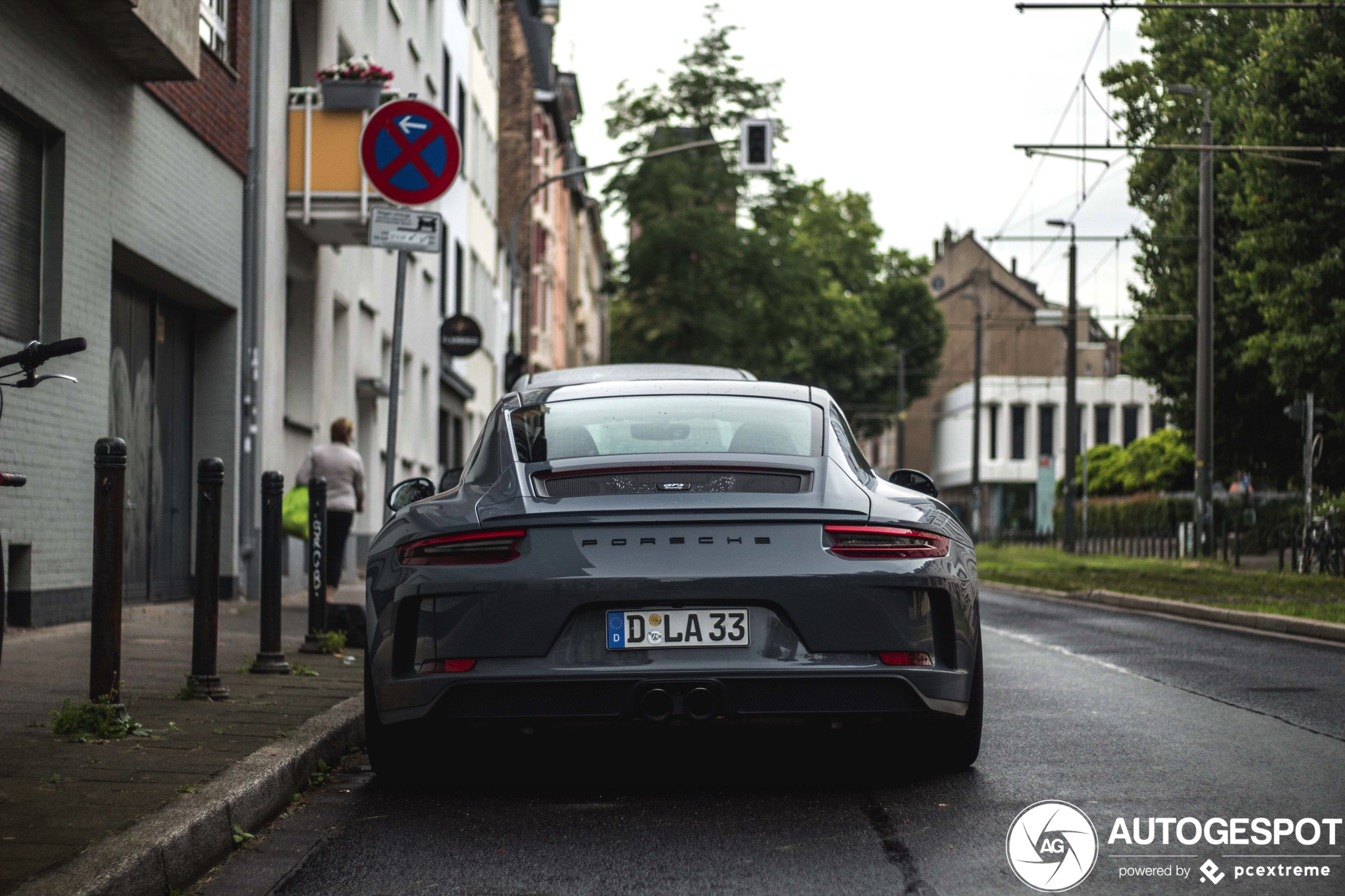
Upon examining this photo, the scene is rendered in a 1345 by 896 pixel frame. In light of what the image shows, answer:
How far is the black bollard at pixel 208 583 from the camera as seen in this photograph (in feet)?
24.4

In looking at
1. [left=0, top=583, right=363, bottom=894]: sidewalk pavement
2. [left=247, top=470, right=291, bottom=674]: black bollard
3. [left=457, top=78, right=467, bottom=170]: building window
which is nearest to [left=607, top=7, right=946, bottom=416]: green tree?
[left=457, top=78, right=467, bottom=170]: building window

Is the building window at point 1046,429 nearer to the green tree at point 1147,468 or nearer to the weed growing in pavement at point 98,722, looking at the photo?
the green tree at point 1147,468

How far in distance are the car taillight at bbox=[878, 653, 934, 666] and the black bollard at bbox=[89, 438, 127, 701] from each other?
2.82m

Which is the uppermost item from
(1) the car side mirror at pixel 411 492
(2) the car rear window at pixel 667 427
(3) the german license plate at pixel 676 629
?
(2) the car rear window at pixel 667 427

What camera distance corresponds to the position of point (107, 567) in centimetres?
629

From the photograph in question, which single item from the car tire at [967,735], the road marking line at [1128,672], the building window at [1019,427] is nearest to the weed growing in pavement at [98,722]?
the car tire at [967,735]

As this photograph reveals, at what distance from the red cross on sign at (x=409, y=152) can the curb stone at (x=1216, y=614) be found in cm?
809

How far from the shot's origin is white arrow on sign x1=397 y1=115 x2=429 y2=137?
33.1 ft

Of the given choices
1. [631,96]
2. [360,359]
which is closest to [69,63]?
[360,359]

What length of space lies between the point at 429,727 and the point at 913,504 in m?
1.83

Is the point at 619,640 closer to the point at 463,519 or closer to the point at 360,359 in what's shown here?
the point at 463,519

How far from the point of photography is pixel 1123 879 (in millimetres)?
4605

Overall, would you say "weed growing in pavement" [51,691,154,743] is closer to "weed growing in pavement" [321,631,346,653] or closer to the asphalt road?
the asphalt road

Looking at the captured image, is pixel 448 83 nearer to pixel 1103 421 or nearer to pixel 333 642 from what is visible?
pixel 333 642
